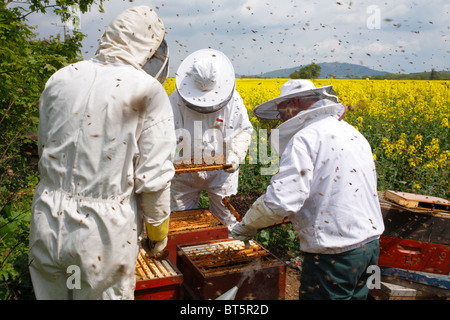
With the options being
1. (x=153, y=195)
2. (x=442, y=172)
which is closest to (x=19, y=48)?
(x=153, y=195)

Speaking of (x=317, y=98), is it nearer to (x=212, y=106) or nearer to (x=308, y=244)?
(x=308, y=244)

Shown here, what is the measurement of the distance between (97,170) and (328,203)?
1.54 meters

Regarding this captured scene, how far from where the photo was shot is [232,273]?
2.79 m

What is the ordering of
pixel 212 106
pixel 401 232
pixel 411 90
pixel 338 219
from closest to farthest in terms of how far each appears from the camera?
1. pixel 338 219
2. pixel 401 232
3. pixel 212 106
4. pixel 411 90

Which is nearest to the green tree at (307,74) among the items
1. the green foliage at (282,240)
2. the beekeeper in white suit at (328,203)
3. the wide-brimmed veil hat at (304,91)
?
the wide-brimmed veil hat at (304,91)

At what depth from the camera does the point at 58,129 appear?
6.63 ft

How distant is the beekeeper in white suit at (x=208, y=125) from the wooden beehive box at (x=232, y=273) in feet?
5.04

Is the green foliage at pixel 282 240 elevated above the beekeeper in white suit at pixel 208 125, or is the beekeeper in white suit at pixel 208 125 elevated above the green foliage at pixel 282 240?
the beekeeper in white suit at pixel 208 125

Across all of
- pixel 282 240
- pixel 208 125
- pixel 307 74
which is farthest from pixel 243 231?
pixel 307 74

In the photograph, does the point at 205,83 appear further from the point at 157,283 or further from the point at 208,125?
the point at 157,283

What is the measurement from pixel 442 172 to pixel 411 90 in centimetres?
690

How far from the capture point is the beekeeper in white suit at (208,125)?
4.54 metres

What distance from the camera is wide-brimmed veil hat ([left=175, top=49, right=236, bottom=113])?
4473mm

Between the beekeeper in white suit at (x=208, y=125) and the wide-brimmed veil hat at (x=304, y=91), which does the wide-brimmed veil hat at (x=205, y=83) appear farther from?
the wide-brimmed veil hat at (x=304, y=91)
